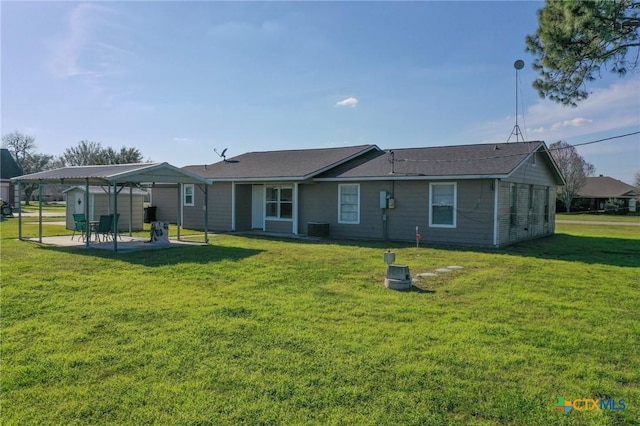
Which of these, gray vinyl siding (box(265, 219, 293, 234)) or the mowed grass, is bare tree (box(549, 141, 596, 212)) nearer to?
gray vinyl siding (box(265, 219, 293, 234))

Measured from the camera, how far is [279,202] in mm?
17750

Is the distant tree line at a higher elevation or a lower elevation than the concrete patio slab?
higher

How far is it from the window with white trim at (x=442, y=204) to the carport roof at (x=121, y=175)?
7133 mm

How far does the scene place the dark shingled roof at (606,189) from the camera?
160 ft

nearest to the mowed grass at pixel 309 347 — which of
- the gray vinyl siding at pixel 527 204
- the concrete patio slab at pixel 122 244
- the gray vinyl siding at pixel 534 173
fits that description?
the concrete patio slab at pixel 122 244

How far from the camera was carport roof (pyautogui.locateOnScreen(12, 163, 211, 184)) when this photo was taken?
11609 millimetres

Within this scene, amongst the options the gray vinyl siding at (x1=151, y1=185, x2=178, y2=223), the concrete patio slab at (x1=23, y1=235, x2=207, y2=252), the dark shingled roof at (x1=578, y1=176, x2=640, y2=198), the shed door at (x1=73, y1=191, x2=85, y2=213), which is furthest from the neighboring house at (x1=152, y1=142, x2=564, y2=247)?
the dark shingled roof at (x1=578, y1=176, x2=640, y2=198)

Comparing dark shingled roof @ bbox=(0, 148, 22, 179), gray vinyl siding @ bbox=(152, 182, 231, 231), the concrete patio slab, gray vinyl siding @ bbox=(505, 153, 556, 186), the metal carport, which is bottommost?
the concrete patio slab

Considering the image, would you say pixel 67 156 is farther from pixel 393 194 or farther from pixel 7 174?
pixel 393 194

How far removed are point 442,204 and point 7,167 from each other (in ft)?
140

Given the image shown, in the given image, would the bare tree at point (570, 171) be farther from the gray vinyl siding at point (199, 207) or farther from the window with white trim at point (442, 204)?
the gray vinyl siding at point (199, 207)

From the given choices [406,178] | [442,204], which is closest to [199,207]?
[406,178]

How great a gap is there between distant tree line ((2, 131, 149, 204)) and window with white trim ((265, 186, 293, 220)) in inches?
1508

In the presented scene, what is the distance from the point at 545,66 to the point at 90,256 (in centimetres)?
1137
